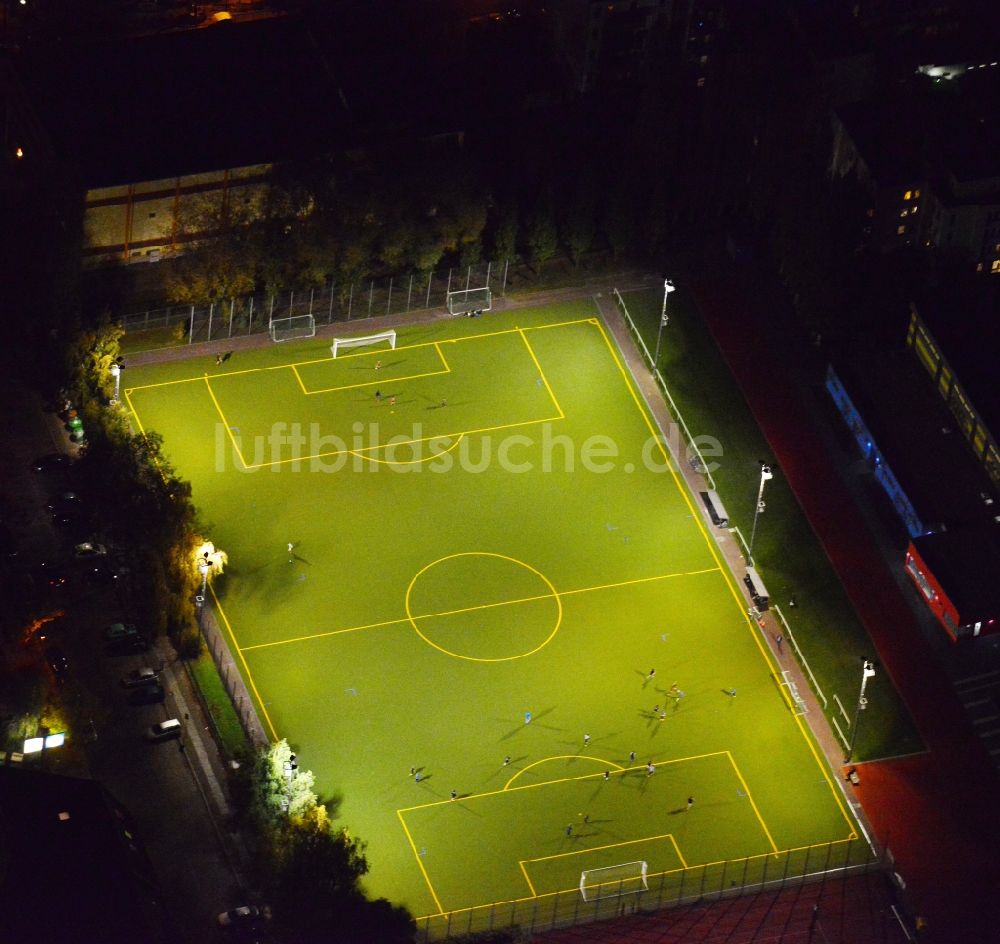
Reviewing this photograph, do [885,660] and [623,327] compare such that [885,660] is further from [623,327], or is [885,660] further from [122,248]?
[122,248]

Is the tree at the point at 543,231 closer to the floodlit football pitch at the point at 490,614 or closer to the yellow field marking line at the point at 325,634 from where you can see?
the floodlit football pitch at the point at 490,614

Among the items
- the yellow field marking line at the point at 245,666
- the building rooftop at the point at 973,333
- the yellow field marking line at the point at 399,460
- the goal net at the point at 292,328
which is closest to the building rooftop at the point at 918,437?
the building rooftop at the point at 973,333

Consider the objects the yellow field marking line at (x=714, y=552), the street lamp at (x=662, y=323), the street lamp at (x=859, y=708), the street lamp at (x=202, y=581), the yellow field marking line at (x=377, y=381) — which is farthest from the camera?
the street lamp at (x=662, y=323)

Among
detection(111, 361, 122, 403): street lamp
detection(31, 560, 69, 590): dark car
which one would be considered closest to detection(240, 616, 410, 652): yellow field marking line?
detection(31, 560, 69, 590): dark car

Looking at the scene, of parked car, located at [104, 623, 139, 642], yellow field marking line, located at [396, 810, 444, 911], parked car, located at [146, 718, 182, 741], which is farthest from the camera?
parked car, located at [104, 623, 139, 642]

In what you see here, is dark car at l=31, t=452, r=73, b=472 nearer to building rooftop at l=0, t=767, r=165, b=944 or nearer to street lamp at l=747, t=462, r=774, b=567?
building rooftop at l=0, t=767, r=165, b=944

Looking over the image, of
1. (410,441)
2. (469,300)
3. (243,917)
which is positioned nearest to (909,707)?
(410,441)
